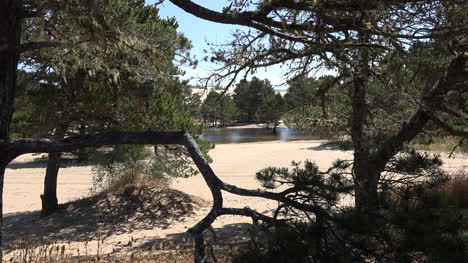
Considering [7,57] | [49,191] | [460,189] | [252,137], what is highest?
[7,57]

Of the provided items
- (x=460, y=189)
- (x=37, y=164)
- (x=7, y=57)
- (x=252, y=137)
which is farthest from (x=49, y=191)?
(x=252, y=137)

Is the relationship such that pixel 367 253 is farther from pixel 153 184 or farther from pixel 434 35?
pixel 153 184

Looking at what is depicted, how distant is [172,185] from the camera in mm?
14102

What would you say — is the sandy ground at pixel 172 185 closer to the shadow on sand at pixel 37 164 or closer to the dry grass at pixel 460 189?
the shadow on sand at pixel 37 164

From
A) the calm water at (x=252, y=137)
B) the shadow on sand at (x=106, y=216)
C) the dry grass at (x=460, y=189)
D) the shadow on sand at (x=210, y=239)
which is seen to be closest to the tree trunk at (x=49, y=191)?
the shadow on sand at (x=106, y=216)

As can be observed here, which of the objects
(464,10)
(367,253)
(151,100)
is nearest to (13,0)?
(367,253)

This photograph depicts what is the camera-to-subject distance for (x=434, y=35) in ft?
10.9

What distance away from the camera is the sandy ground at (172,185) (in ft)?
26.9

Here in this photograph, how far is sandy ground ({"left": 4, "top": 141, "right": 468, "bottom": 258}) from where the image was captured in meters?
A: 8.20

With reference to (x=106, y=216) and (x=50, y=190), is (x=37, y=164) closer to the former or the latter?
(x=50, y=190)

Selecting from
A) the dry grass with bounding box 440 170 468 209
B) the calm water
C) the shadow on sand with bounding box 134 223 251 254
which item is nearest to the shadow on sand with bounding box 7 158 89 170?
the shadow on sand with bounding box 134 223 251 254

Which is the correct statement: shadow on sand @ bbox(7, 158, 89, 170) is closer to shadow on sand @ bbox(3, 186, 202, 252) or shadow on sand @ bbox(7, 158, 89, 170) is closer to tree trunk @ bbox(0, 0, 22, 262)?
shadow on sand @ bbox(3, 186, 202, 252)

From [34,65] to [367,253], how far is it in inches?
336

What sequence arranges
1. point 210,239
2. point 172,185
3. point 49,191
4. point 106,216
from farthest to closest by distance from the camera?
point 172,185
point 49,191
point 106,216
point 210,239
